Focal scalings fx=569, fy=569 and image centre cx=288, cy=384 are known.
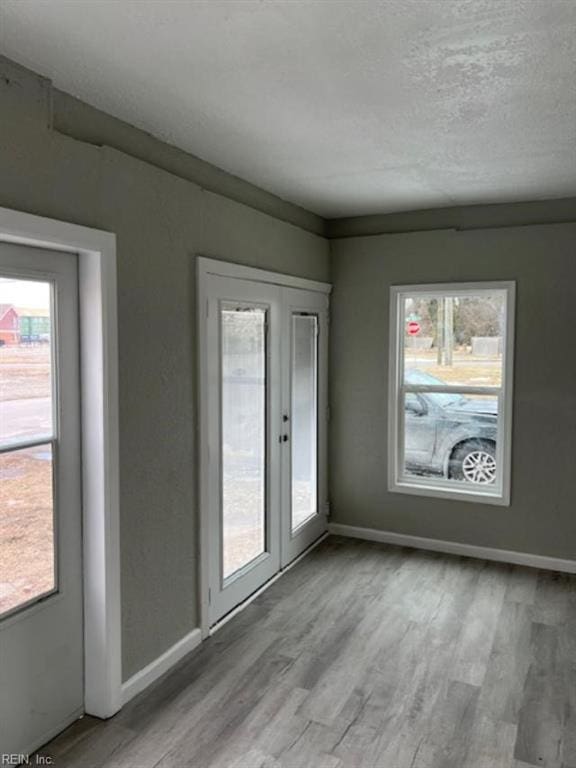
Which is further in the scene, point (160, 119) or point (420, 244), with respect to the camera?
point (420, 244)

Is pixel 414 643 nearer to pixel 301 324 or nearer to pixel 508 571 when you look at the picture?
pixel 508 571

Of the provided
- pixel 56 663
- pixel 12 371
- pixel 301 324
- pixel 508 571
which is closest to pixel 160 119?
pixel 12 371

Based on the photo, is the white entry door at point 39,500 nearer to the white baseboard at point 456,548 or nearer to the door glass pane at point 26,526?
the door glass pane at point 26,526

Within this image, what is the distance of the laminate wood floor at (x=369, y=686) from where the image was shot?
229 centimetres

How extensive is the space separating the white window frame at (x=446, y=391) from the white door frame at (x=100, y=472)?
259 cm

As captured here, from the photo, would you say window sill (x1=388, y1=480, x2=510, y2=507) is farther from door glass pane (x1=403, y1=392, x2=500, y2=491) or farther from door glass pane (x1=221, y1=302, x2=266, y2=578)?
door glass pane (x1=221, y1=302, x2=266, y2=578)

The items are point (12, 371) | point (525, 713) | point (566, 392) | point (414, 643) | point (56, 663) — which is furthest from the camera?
point (566, 392)

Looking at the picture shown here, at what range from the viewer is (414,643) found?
3.12 meters

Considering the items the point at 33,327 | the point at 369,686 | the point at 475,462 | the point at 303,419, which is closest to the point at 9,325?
the point at 33,327

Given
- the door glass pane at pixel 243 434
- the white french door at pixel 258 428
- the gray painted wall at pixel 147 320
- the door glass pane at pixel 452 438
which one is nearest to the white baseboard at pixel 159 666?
the gray painted wall at pixel 147 320

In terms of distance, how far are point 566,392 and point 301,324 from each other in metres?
1.92

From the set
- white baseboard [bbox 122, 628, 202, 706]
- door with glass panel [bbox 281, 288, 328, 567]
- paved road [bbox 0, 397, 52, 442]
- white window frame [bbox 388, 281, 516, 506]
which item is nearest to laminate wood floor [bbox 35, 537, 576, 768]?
white baseboard [bbox 122, 628, 202, 706]

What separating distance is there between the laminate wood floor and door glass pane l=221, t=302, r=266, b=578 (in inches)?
16.6

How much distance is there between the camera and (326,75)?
205 cm
